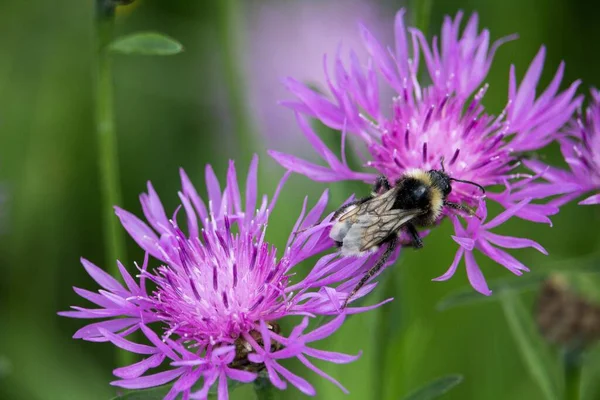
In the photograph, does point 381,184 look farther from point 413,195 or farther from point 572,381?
point 572,381

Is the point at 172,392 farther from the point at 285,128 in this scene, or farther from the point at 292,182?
the point at 285,128

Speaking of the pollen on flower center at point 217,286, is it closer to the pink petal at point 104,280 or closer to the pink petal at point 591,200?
the pink petal at point 104,280

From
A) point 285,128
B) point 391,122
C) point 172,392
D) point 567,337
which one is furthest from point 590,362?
point 285,128

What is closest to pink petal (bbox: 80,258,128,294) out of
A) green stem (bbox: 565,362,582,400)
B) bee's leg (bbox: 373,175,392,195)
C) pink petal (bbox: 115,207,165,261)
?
pink petal (bbox: 115,207,165,261)

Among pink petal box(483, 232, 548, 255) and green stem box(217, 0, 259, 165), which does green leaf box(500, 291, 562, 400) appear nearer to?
pink petal box(483, 232, 548, 255)

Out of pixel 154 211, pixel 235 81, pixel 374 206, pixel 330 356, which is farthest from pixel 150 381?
pixel 235 81

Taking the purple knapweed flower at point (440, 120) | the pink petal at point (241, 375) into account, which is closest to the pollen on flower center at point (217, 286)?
the pink petal at point (241, 375)
